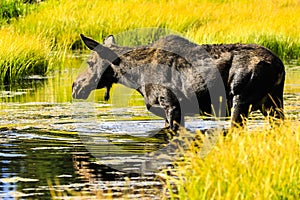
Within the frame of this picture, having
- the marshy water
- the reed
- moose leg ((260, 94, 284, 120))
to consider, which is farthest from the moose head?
the reed

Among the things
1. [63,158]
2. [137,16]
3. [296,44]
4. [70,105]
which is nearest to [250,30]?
[296,44]

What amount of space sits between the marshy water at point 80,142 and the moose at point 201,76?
0.64m

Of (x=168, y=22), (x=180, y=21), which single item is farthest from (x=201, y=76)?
(x=180, y=21)

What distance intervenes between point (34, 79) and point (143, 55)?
803cm

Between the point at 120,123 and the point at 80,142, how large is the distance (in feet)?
5.88

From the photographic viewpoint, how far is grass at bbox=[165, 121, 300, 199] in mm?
6691

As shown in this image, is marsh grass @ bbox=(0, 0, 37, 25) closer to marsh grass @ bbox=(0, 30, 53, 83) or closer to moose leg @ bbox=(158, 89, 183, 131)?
marsh grass @ bbox=(0, 30, 53, 83)

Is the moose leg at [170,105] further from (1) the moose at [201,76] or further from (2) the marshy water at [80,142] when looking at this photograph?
(2) the marshy water at [80,142]

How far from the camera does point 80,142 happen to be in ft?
37.1

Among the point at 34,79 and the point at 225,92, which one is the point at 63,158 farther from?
the point at 34,79

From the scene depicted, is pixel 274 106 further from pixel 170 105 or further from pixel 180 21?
pixel 180 21

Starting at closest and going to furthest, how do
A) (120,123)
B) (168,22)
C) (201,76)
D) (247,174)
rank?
(247,174)
(201,76)
(120,123)
(168,22)

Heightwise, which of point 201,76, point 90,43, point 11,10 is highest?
point 11,10

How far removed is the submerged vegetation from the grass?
13.2m
